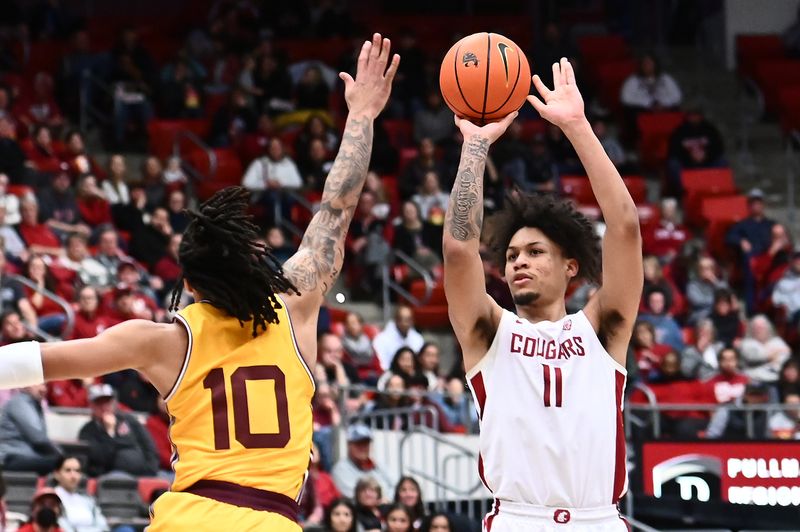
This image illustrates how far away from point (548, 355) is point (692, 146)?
14515 millimetres

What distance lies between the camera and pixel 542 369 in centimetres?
586

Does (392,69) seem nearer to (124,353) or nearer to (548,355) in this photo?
(548,355)

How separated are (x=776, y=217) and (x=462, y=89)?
48.3ft

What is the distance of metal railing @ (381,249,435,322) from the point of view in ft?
55.3

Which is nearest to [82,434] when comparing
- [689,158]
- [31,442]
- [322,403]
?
[31,442]

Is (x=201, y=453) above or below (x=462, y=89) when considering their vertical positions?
below

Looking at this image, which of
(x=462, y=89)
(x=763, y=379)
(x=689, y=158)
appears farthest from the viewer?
(x=689, y=158)

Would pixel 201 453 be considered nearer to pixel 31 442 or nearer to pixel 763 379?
pixel 31 442

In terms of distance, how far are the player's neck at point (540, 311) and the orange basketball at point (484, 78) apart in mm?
779

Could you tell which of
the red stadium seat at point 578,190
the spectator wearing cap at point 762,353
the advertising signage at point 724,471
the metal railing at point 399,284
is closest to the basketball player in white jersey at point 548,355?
the advertising signage at point 724,471

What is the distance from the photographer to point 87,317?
1345 cm

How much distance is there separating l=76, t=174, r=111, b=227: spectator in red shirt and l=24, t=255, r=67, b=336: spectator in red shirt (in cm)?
180

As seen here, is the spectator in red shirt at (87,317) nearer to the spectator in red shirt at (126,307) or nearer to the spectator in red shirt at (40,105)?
the spectator in red shirt at (126,307)

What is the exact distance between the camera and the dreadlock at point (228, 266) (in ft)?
16.8
